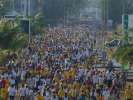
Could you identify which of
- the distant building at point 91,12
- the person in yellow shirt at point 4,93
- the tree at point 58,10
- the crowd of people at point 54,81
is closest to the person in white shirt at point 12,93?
the crowd of people at point 54,81

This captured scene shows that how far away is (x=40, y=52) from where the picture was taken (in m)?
47.5

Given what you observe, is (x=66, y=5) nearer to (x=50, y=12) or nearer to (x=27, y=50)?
(x=50, y=12)

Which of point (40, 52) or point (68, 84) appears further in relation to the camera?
point (40, 52)

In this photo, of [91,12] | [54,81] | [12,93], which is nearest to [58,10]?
[91,12]

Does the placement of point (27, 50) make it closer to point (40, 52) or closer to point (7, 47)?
point (40, 52)

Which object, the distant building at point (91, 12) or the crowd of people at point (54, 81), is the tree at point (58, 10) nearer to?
the distant building at point (91, 12)

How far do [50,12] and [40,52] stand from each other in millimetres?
67403

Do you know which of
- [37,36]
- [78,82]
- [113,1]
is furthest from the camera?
[113,1]

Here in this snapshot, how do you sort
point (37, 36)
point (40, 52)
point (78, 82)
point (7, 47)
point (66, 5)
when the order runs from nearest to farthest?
point (78, 82)
point (7, 47)
point (40, 52)
point (37, 36)
point (66, 5)

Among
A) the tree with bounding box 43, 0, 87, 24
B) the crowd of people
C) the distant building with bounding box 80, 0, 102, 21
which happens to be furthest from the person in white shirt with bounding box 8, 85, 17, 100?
the distant building with bounding box 80, 0, 102, 21

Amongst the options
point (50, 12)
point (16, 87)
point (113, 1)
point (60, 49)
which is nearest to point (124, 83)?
point (16, 87)

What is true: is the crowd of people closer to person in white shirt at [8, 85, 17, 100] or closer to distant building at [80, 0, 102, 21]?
person in white shirt at [8, 85, 17, 100]

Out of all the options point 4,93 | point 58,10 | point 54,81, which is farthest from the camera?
point 58,10

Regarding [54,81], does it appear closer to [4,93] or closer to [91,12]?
[4,93]
